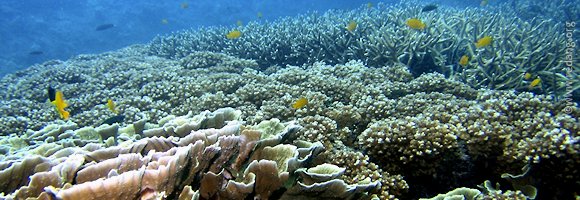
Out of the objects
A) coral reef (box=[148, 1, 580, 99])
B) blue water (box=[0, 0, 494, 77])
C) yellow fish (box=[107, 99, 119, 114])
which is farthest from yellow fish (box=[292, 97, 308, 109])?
blue water (box=[0, 0, 494, 77])

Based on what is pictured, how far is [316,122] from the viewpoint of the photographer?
11.7 ft

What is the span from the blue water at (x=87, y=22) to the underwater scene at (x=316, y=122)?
54.0 ft

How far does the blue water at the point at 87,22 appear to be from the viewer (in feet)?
83.0

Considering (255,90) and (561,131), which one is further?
(255,90)

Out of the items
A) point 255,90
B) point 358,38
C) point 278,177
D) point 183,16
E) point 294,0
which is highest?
point 294,0

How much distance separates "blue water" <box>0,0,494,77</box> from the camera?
2529 centimetres

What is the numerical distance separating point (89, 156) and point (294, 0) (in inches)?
1738

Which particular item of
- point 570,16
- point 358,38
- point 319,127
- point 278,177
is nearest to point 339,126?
point 319,127

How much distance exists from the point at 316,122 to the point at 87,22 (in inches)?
1359

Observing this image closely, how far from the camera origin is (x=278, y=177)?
203cm

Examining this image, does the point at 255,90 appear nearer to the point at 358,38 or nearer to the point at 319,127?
the point at 319,127

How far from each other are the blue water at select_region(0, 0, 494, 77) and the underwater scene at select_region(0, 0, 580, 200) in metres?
16.5

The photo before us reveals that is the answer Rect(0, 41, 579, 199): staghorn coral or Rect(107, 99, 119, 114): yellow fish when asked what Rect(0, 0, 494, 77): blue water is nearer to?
Rect(0, 41, 579, 199): staghorn coral

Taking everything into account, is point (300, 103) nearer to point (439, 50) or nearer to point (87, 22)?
point (439, 50)
